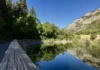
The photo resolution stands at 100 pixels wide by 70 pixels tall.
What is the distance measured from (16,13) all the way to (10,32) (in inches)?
525

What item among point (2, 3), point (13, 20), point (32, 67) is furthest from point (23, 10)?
point (32, 67)

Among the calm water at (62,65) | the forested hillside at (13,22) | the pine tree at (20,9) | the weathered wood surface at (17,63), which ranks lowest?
the calm water at (62,65)

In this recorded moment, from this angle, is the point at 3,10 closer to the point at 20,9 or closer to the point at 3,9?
the point at 3,9

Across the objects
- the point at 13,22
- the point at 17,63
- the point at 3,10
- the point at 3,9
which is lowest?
the point at 17,63

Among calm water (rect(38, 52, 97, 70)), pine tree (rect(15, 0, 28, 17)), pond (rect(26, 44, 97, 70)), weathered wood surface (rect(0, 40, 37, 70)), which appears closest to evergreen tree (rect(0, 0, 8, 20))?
pine tree (rect(15, 0, 28, 17))

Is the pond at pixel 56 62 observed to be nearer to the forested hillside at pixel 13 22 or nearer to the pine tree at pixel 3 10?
the forested hillside at pixel 13 22

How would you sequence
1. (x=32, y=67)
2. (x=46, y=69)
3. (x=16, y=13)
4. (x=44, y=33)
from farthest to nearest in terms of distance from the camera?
(x=44, y=33), (x=16, y=13), (x=46, y=69), (x=32, y=67)

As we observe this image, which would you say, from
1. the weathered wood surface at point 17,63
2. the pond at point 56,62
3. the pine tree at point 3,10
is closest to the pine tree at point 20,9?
the pine tree at point 3,10

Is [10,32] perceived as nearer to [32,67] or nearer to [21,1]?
[21,1]

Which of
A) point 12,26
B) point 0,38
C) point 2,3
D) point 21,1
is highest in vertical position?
point 21,1

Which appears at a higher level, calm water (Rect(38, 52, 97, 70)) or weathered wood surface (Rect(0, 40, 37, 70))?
weathered wood surface (Rect(0, 40, 37, 70))

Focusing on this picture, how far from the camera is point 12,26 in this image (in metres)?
40.5

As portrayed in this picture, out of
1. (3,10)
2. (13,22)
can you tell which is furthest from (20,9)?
(3,10)

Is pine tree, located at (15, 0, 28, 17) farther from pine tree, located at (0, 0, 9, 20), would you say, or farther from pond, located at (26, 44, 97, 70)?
pond, located at (26, 44, 97, 70)
